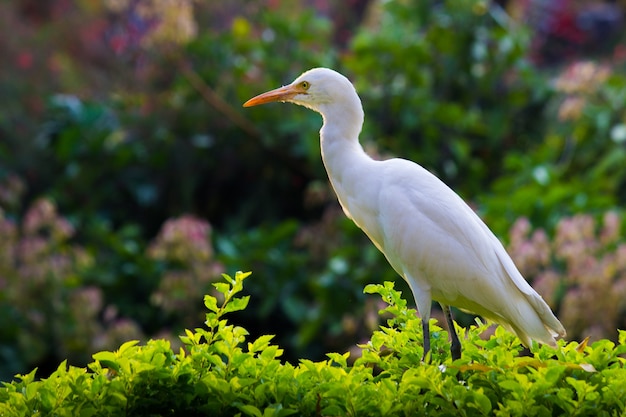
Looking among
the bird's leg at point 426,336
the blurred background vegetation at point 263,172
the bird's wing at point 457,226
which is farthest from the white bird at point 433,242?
the blurred background vegetation at point 263,172

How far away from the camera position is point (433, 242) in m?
3.72

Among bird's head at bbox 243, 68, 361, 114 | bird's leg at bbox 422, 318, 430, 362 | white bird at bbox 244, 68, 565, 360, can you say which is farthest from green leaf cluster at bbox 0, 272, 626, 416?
bird's head at bbox 243, 68, 361, 114

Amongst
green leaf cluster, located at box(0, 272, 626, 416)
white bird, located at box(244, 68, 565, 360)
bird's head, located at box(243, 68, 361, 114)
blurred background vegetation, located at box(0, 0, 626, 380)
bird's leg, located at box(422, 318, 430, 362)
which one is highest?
blurred background vegetation, located at box(0, 0, 626, 380)

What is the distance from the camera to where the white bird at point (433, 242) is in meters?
3.65

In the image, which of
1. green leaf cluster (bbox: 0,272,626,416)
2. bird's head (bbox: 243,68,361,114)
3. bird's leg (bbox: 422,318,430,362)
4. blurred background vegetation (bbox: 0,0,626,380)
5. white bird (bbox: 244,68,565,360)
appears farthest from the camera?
blurred background vegetation (bbox: 0,0,626,380)

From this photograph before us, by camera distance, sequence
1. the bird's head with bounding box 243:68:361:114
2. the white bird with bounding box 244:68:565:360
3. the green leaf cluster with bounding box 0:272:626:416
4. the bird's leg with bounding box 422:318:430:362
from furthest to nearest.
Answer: the bird's head with bounding box 243:68:361:114
the white bird with bounding box 244:68:565:360
the bird's leg with bounding box 422:318:430:362
the green leaf cluster with bounding box 0:272:626:416

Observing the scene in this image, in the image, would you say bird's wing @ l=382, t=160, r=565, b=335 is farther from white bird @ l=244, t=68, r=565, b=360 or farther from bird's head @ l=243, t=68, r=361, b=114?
bird's head @ l=243, t=68, r=361, b=114

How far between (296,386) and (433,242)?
3.85 ft

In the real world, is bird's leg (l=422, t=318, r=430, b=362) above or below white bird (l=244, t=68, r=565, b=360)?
below

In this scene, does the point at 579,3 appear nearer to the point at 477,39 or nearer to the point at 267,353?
the point at 477,39

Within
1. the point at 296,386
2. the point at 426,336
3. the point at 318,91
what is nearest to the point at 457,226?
the point at 426,336

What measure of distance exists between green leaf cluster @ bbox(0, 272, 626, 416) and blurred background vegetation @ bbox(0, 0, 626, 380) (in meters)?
3.12

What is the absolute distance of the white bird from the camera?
365cm

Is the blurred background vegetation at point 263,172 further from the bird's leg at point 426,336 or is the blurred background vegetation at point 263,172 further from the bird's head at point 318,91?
the bird's leg at point 426,336
